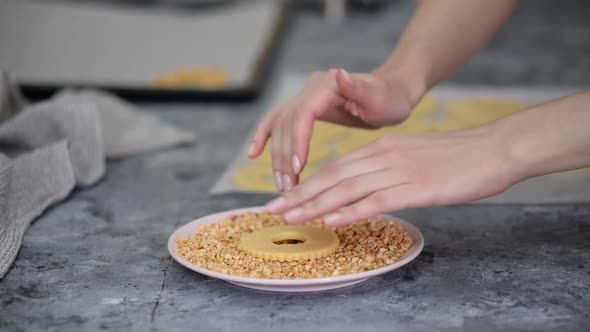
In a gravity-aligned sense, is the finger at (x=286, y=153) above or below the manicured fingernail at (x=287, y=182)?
above

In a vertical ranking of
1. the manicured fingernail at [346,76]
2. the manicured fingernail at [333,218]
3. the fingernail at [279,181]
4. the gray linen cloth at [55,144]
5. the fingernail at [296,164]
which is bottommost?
the gray linen cloth at [55,144]

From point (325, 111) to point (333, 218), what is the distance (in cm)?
26

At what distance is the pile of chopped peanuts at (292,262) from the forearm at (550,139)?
0.20 m

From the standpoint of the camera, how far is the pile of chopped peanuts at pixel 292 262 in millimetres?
999

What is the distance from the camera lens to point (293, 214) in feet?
3.16

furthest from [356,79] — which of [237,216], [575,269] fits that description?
[575,269]

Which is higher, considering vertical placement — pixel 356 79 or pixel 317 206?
pixel 356 79

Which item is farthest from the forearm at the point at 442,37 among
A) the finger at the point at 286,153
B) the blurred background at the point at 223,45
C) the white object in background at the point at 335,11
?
the white object in background at the point at 335,11

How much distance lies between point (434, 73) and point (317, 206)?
0.47 metres

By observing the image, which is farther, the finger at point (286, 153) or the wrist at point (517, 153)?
the finger at point (286, 153)

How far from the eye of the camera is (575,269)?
109 cm

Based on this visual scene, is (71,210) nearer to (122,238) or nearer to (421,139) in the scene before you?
(122,238)

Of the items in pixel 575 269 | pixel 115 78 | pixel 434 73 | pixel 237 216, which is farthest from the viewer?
pixel 115 78

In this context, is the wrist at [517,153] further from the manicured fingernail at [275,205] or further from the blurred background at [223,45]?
the blurred background at [223,45]
